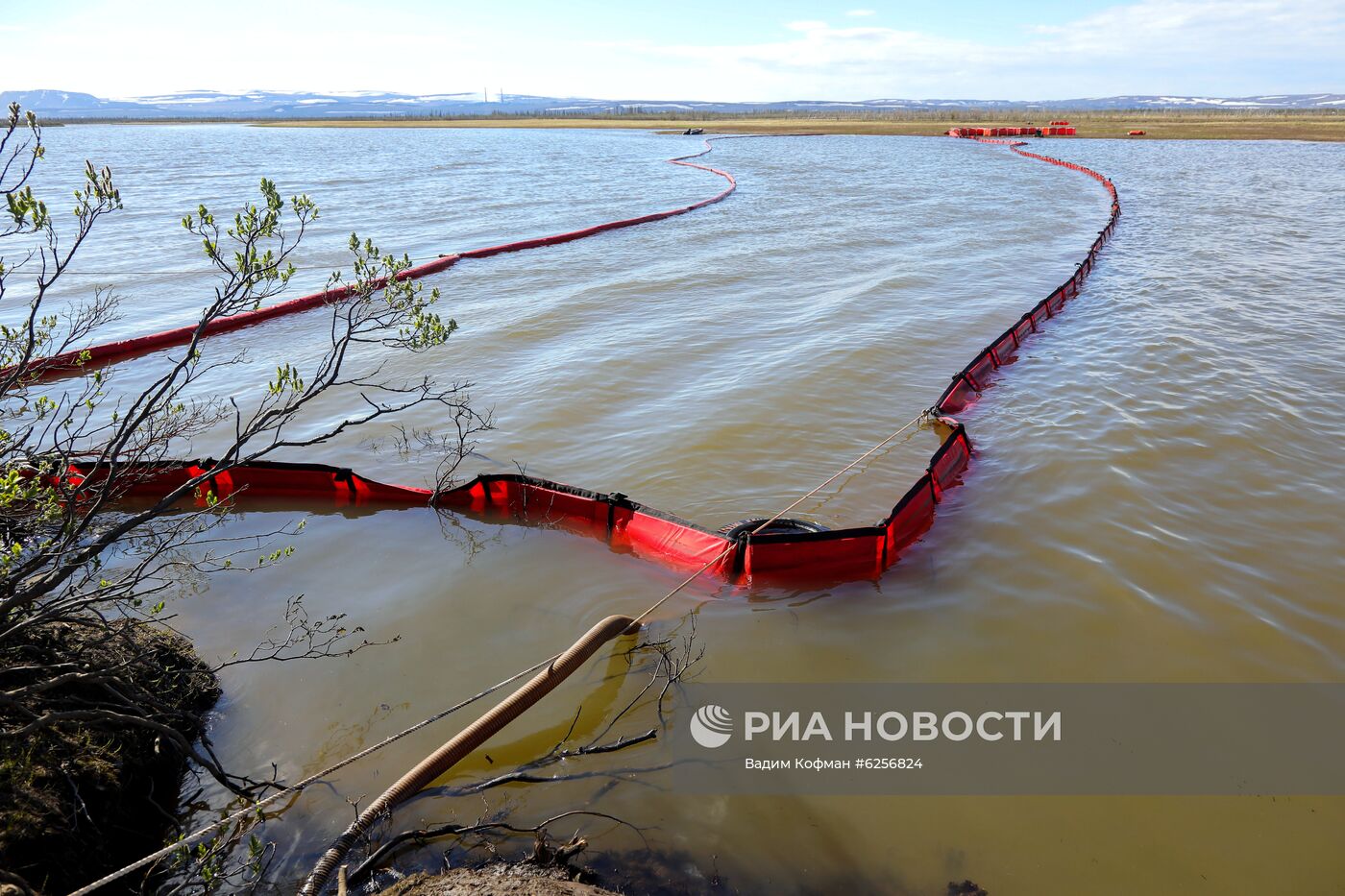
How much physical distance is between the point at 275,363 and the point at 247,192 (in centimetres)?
2396

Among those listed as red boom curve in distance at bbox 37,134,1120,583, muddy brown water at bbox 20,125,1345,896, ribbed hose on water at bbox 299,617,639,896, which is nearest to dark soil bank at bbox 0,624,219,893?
muddy brown water at bbox 20,125,1345,896

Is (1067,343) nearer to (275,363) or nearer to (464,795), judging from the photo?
(464,795)

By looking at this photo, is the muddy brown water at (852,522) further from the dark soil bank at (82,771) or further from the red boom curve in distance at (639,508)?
the dark soil bank at (82,771)

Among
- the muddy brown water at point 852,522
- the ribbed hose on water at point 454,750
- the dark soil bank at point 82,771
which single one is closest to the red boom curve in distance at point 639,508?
the muddy brown water at point 852,522

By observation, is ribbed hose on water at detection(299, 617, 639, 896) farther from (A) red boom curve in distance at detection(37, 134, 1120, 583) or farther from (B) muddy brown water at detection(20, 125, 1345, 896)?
(A) red boom curve in distance at detection(37, 134, 1120, 583)

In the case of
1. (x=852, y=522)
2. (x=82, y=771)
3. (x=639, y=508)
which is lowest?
(x=852, y=522)

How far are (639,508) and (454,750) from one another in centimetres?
313

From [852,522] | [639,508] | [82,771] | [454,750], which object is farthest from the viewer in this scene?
[852,522]

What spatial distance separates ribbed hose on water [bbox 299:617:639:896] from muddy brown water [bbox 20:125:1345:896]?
306 millimetres

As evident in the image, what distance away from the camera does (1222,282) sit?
52.9 ft

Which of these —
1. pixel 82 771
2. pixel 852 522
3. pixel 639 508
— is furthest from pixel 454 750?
pixel 852 522

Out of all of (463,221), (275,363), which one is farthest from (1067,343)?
(463,221)

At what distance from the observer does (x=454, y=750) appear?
446 centimetres

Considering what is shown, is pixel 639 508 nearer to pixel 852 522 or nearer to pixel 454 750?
pixel 852 522
